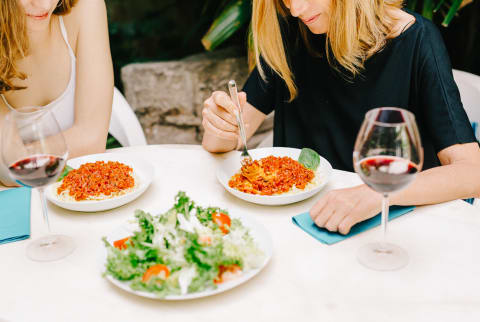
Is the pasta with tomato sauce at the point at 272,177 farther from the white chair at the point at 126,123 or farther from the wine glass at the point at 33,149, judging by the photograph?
the white chair at the point at 126,123

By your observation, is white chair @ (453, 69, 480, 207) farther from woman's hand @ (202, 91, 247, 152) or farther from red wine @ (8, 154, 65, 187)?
red wine @ (8, 154, 65, 187)

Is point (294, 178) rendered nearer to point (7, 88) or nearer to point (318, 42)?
A: point (318, 42)


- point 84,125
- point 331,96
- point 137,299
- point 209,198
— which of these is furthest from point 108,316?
point 331,96

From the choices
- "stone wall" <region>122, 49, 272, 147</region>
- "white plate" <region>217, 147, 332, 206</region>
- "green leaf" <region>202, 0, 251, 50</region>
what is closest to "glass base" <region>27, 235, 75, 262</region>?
"white plate" <region>217, 147, 332, 206</region>

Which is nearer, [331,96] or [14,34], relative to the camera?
[14,34]

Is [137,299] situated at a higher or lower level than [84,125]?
lower

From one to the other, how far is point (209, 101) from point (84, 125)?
503 millimetres

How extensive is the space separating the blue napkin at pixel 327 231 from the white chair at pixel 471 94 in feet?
2.20

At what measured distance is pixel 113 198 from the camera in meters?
1.14

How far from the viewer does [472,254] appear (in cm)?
93

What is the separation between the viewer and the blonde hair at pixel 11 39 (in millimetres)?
1479

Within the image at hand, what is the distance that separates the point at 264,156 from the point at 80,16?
896 mm

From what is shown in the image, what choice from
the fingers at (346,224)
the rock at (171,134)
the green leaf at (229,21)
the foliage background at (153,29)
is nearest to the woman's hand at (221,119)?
the fingers at (346,224)

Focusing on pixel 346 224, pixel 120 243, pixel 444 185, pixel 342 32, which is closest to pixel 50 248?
pixel 120 243
